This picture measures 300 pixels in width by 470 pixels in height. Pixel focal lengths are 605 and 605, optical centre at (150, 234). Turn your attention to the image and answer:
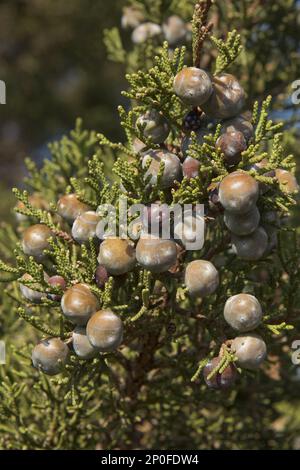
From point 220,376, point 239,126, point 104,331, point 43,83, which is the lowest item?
point 220,376

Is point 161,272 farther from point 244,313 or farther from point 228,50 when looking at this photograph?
point 228,50

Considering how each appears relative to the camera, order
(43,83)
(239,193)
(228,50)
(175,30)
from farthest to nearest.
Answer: (43,83), (175,30), (228,50), (239,193)

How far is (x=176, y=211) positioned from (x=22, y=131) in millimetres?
5012

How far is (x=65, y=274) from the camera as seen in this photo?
6.06 feet

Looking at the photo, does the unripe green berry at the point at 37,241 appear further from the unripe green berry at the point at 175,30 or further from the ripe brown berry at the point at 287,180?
the unripe green berry at the point at 175,30

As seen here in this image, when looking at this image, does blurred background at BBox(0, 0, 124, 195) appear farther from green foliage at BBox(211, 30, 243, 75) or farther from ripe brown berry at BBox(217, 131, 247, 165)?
ripe brown berry at BBox(217, 131, 247, 165)

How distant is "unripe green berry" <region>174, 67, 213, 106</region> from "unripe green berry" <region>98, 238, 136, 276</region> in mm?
451

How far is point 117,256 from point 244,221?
38 cm

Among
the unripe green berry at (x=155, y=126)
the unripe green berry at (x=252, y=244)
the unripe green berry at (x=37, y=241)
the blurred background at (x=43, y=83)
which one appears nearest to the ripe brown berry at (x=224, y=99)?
the unripe green berry at (x=155, y=126)

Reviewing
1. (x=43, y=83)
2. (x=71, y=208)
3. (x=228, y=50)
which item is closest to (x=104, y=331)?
(x=71, y=208)

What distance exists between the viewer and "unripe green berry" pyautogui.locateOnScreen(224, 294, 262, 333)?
1.73 metres

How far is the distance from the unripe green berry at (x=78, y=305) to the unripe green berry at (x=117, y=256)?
0.10 meters

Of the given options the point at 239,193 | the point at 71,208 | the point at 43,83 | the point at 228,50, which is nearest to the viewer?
the point at 239,193

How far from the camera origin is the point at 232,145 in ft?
5.75
